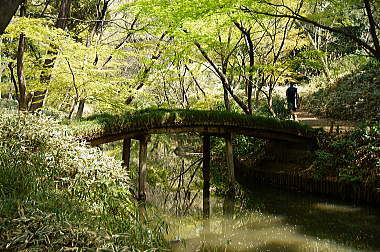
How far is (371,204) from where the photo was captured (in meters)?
8.69

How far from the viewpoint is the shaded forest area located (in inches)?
128

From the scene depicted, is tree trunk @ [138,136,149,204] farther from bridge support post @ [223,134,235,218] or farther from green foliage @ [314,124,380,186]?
green foliage @ [314,124,380,186]

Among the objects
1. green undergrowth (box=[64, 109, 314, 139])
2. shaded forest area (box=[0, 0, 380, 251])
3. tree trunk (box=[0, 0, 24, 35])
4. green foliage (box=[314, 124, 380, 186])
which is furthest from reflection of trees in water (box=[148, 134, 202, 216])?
tree trunk (box=[0, 0, 24, 35])

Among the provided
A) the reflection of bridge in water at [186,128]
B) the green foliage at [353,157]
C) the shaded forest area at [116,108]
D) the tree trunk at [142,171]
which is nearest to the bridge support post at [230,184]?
the reflection of bridge in water at [186,128]

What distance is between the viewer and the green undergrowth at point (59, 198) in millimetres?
2502

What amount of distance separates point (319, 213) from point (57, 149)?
6254 millimetres

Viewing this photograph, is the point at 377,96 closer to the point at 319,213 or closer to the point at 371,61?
the point at 371,61

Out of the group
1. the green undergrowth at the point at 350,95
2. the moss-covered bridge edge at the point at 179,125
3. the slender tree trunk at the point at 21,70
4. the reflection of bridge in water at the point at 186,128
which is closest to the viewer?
the moss-covered bridge edge at the point at 179,125

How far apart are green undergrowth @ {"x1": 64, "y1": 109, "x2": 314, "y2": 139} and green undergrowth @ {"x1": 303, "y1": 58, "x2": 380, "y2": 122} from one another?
4448mm

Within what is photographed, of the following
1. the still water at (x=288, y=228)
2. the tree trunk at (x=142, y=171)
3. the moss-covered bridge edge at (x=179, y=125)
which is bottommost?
the still water at (x=288, y=228)

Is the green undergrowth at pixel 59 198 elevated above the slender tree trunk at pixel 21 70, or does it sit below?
A: below

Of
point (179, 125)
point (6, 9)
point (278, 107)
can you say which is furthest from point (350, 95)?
point (6, 9)

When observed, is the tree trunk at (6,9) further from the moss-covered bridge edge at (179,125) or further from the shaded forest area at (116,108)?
the moss-covered bridge edge at (179,125)

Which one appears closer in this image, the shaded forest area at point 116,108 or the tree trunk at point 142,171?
the shaded forest area at point 116,108
